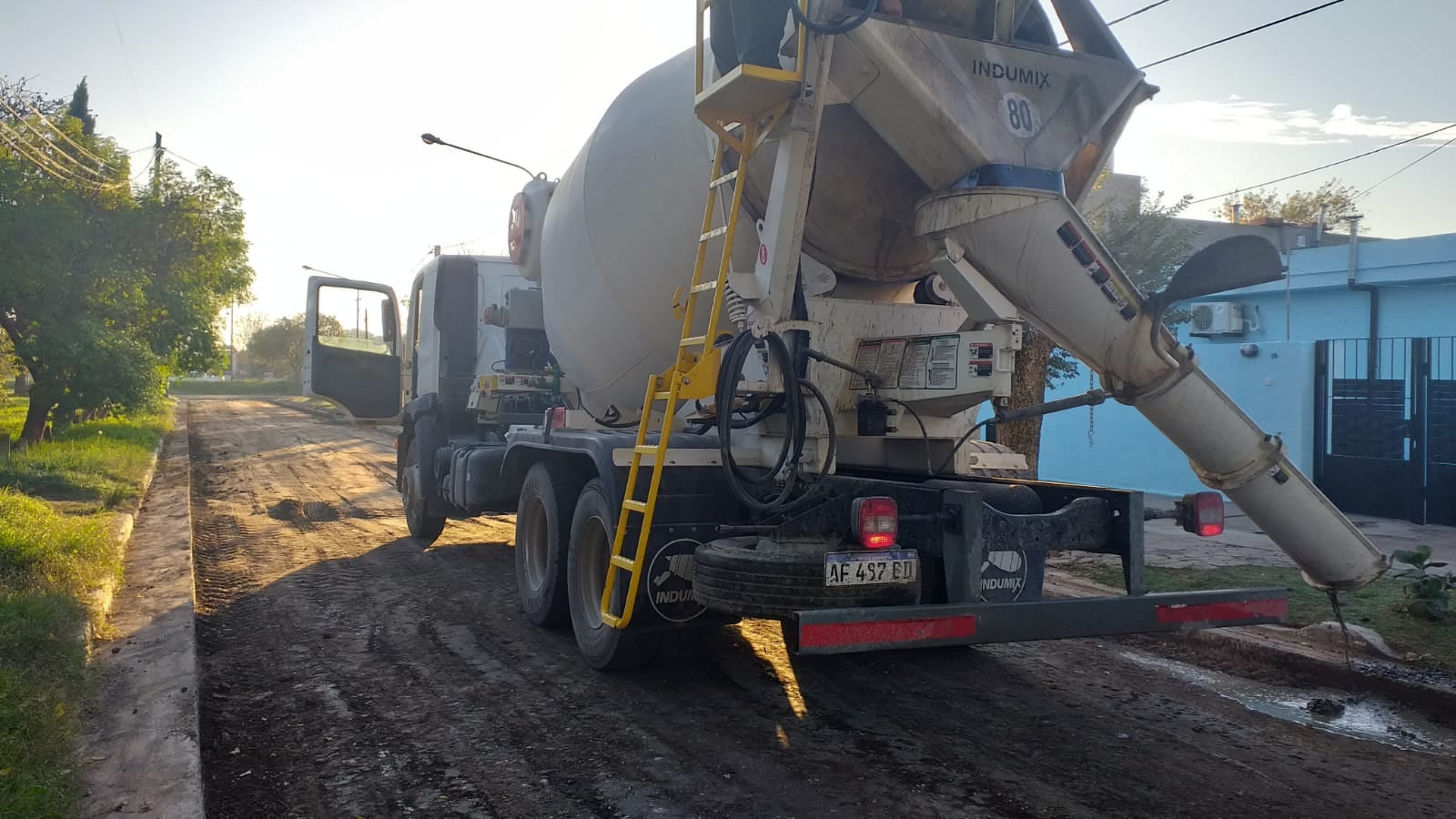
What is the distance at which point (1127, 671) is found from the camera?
608 centimetres

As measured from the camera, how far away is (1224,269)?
14.3 feet

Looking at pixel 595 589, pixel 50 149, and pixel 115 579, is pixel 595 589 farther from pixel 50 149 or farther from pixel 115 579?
pixel 50 149

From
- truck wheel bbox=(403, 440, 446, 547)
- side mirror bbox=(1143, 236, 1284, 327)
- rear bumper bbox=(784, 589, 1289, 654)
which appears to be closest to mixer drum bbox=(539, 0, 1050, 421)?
side mirror bbox=(1143, 236, 1284, 327)

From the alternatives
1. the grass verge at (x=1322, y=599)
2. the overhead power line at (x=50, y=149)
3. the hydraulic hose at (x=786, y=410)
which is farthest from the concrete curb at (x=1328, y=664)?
the overhead power line at (x=50, y=149)

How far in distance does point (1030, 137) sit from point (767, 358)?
1523 millimetres

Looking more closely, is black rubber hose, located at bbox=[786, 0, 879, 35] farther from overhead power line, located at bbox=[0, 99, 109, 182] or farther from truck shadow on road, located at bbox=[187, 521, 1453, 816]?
overhead power line, located at bbox=[0, 99, 109, 182]

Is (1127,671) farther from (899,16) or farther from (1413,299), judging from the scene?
(1413,299)

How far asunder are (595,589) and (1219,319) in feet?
60.0

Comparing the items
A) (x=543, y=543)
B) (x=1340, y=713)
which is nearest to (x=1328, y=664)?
(x=1340, y=713)

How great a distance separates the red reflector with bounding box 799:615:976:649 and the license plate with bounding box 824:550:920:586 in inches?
8.9

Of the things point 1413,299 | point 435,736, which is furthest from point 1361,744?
point 1413,299

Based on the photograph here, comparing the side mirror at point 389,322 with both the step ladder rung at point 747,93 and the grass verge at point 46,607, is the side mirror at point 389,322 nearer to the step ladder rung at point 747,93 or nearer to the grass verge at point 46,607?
the grass verge at point 46,607

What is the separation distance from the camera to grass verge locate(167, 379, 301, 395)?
263 ft

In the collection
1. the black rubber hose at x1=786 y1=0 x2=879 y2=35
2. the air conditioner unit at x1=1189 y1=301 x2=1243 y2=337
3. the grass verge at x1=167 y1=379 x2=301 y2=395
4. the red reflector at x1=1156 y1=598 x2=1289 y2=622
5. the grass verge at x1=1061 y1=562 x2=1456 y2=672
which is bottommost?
the grass verge at x1=1061 y1=562 x2=1456 y2=672
